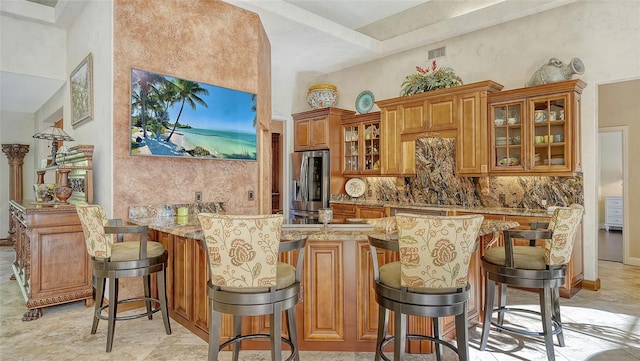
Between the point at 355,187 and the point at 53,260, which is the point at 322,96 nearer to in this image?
the point at 355,187

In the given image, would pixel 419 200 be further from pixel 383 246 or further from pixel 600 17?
pixel 383 246

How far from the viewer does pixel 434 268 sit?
186cm

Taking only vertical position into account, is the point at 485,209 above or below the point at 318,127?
below

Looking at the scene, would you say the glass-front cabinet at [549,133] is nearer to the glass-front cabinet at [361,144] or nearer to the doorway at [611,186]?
the glass-front cabinet at [361,144]

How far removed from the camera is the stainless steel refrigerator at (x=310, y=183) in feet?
20.8

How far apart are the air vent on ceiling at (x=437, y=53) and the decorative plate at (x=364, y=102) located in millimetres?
1193

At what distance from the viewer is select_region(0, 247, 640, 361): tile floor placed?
2641mm

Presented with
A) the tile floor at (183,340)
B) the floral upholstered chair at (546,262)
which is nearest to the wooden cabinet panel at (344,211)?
the tile floor at (183,340)

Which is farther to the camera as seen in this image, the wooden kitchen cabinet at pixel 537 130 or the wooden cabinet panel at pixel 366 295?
the wooden kitchen cabinet at pixel 537 130

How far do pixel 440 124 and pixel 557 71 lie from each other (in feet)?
4.67

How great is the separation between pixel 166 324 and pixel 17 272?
255cm

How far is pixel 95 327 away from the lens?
302 centimetres

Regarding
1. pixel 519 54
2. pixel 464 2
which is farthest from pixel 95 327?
pixel 464 2

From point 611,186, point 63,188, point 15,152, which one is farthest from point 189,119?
point 611,186
